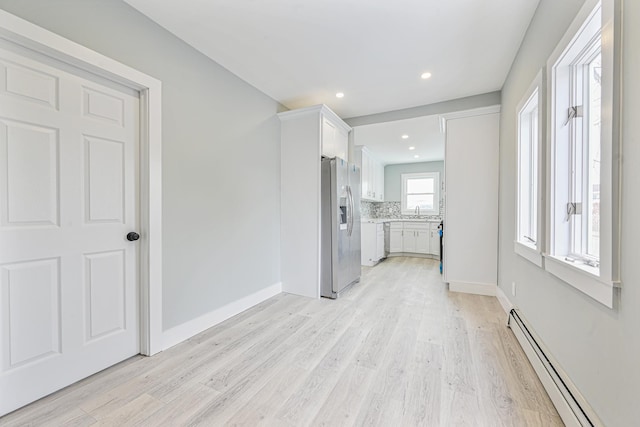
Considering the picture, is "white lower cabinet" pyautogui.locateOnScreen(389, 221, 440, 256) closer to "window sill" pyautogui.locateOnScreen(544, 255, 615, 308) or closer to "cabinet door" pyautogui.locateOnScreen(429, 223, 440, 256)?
"cabinet door" pyautogui.locateOnScreen(429, 223, 440, 256)

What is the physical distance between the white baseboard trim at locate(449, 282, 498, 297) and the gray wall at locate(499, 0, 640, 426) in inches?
53.0

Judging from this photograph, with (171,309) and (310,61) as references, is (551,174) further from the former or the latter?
(171,309)

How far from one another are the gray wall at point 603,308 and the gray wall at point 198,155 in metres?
2.62

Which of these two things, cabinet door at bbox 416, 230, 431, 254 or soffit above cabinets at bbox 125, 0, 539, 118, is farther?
cabinet door at bbox 416, 230, 431, 254

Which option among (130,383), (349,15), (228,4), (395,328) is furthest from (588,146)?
(130,383)

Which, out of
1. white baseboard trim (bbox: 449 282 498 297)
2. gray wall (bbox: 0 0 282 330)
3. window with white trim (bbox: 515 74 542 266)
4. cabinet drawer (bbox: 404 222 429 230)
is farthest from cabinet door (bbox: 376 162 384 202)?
window with white trim (bbox: 515 74 542 266)

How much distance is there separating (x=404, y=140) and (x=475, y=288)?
2868 mm

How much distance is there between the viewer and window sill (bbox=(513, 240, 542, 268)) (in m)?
1.90

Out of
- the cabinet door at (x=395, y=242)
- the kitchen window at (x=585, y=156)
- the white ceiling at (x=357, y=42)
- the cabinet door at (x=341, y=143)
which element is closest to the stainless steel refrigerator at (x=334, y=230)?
the cabinet door at (x=341, y=143)

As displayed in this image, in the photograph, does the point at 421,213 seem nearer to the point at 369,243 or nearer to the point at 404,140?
the point at 369,243

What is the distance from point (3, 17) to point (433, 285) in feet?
15.1

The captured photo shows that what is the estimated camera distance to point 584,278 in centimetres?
126

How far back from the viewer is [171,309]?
221 centimetres

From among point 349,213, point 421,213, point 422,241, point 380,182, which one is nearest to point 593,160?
point 349,213
